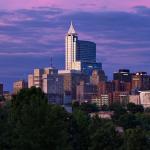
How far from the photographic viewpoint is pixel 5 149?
52.4 meters

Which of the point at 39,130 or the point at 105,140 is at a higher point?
the point at 39,130

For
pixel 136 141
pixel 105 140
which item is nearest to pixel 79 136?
pixel 105 140

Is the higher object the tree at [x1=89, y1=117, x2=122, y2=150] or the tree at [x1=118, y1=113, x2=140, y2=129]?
the tree at [x1=118, y1=113, x2=140, y2=129]

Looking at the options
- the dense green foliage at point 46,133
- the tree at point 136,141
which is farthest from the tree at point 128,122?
the tree at point 136,141

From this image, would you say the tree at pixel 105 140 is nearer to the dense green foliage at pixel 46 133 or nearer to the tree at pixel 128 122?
the dense green foliage at pixel 46 133

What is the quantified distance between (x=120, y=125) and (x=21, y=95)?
5332cm

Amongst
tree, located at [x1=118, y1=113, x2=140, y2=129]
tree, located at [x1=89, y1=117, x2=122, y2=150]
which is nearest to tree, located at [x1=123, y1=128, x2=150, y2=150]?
tree, located at [x1=89, y1=117, x2=122, y2=150]

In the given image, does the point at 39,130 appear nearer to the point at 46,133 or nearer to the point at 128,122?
the point at 46,133

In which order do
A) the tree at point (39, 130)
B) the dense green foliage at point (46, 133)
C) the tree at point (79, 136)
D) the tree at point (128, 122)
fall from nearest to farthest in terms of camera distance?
the tree at point (39, 130)
the dense green foliage at point (46, 133)
the tree at point (79, 136)
the tree at point (128, 122)

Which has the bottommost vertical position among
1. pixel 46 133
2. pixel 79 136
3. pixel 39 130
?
pixel 79 136

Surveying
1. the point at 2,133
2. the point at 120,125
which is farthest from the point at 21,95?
the point at 120,125

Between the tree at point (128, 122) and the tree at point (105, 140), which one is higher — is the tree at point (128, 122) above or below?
above

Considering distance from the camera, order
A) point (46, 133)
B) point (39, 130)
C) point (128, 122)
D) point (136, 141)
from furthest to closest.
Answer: point (128, 122) → point (136, 141) → point (39, 130) → point (46, 133)

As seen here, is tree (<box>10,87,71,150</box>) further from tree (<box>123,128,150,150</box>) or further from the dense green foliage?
tree (<box>123,128,150,150</box>)
